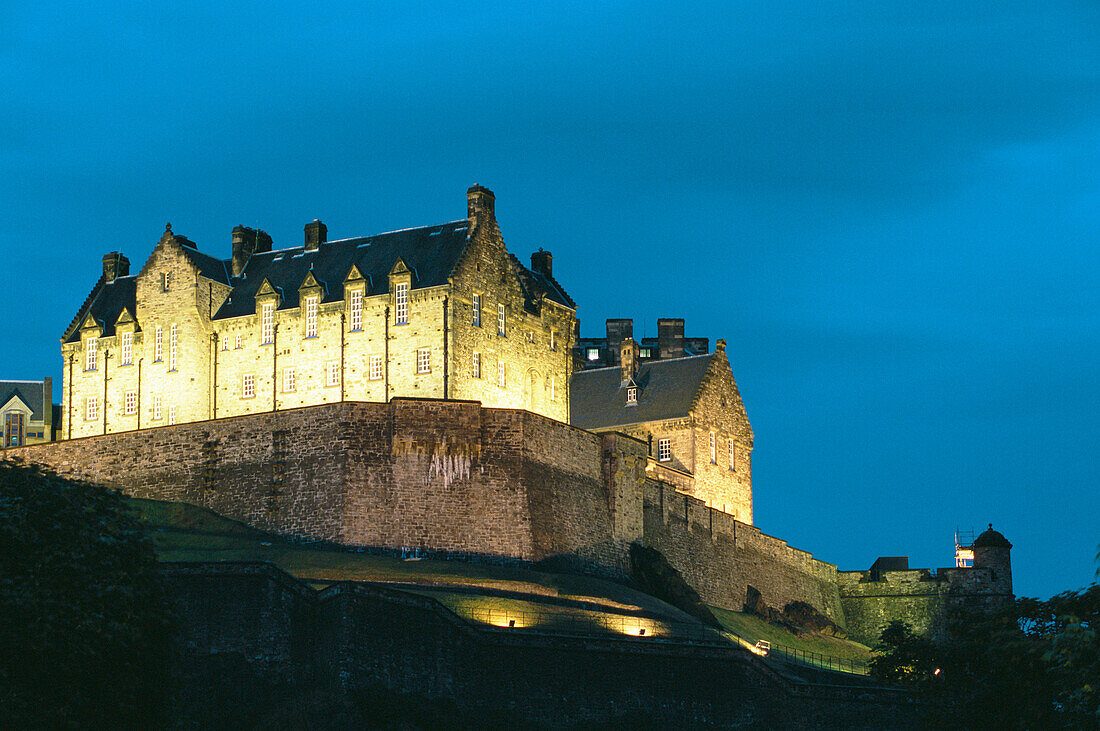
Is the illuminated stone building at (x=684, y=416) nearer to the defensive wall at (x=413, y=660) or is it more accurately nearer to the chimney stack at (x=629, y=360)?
the chimney stack at (x=629, y=360)

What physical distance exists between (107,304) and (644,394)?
94.2 feet

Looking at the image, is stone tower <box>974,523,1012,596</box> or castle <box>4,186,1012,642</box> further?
stone tower <box>974,523,1012,596</box>

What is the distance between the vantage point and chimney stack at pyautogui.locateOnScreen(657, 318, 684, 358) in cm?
11356

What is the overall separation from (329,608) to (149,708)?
50.4 ft

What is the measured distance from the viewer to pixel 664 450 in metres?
90.9

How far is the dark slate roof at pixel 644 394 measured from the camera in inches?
3617

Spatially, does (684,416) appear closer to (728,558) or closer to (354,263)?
(728,558)

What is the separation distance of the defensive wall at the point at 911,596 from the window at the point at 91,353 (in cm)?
4218

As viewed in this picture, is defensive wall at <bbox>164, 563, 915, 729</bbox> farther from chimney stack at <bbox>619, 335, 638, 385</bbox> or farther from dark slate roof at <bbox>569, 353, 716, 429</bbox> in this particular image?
chimney stack at <bbox>619, 335, 638, 385</bbox>

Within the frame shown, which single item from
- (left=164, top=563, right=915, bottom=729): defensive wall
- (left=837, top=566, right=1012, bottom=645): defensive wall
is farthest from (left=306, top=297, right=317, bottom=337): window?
(left=837, top=566, right=1012, bottom=645): defensive wall

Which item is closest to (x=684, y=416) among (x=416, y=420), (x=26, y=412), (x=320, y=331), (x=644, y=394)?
(x=644, y=394)

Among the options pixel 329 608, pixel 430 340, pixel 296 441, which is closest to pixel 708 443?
pixel 430 340

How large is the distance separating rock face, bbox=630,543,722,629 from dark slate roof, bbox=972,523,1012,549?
71.1ft

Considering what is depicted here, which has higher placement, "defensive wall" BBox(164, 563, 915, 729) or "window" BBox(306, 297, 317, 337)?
"window" BBox(306, 297, 317, 337)
